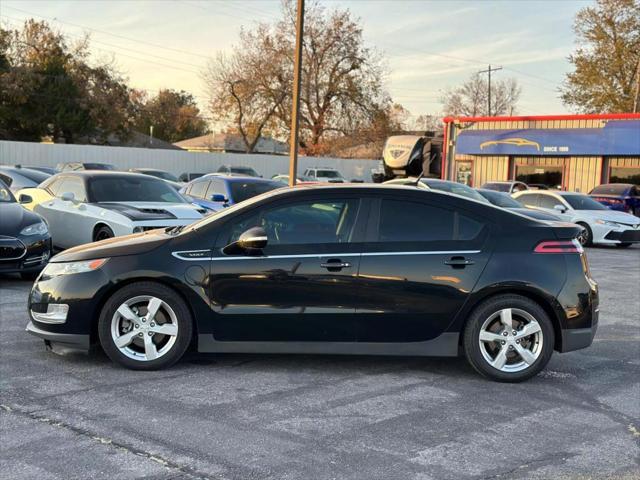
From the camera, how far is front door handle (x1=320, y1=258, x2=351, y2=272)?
18.2 ft

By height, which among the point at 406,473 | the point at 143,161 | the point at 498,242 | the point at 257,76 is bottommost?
the point at 406,473

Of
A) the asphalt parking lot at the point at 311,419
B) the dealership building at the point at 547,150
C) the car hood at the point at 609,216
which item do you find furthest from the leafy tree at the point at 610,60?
the asphalt parking lot at the point at 311,419

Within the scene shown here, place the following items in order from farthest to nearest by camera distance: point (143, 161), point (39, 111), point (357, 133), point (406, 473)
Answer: point (357, 133), point (39, 111), point (143, 161), point (406, 473)

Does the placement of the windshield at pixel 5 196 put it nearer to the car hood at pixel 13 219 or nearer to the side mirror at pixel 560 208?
the car hood at pixel 13 219

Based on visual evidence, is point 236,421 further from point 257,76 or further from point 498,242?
point 257,76

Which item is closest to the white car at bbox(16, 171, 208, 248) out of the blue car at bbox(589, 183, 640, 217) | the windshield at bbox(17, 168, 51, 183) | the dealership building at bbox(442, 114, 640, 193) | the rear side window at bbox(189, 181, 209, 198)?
the rear side window at bbox(189, 181, 209, 198)

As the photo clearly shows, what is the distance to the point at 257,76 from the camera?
167 ft

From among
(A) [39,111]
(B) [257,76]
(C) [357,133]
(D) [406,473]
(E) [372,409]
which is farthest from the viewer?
(C) [357,133]

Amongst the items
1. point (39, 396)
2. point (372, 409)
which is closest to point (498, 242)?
point (372, 409)

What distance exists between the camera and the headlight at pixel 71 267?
564 cm

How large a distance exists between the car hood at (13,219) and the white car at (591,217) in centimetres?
1267

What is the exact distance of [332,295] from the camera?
5.54m

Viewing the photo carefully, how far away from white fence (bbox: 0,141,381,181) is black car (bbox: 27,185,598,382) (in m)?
32.8

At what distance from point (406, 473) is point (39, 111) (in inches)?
1917
